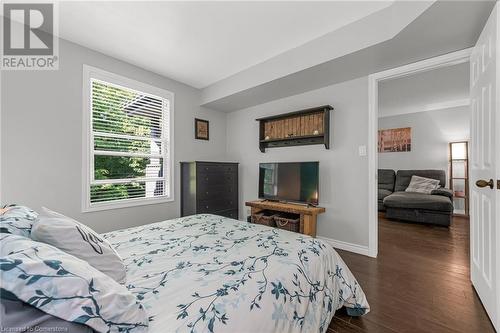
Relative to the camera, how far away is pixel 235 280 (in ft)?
3.18

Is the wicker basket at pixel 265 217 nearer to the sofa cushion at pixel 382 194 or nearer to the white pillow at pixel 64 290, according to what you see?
the white pillow at pixel 64 290

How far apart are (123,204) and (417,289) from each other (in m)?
3.34

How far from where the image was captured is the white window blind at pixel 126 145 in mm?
2641

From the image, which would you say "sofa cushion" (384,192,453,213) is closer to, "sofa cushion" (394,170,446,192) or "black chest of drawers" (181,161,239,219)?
"sofa cushion" (394,170,446,192)

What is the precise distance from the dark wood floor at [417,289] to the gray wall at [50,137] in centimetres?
286

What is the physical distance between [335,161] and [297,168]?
534 mm

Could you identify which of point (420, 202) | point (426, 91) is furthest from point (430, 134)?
point (420, 202)

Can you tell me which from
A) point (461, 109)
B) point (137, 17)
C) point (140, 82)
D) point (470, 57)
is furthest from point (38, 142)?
point (461, 109)

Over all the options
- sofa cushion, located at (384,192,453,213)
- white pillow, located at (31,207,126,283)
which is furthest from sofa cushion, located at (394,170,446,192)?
white pillow, located at (31,207,126,283)

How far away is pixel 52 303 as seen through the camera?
586 mm

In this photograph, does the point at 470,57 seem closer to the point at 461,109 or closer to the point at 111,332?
the point at 111,332

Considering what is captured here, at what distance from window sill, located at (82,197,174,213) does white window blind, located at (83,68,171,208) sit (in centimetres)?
2

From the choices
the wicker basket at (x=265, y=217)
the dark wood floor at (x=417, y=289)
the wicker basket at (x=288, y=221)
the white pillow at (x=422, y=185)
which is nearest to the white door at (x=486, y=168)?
the dark wood floor at (x=417, y=289)

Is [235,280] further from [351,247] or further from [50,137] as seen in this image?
[50,137]
